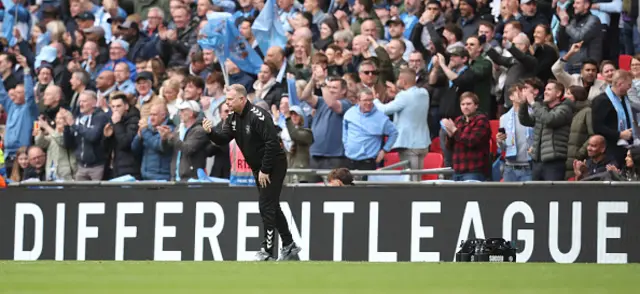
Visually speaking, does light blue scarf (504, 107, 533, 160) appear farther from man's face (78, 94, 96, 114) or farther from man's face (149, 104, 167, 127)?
man's face (78, 94, 96, 114)

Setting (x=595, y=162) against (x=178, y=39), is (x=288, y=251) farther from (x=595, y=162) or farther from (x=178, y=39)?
(x=178, y=39)

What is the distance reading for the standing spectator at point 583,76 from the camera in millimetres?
17938

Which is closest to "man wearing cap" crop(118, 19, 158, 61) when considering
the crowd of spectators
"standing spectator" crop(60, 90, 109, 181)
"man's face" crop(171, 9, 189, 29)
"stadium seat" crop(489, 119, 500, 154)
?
the crowd of spectators

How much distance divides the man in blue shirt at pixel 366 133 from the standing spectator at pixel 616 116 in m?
2.89

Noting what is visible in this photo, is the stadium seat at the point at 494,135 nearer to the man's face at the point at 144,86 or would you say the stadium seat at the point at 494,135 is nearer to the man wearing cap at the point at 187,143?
the man wearing cap at the point at 187,143

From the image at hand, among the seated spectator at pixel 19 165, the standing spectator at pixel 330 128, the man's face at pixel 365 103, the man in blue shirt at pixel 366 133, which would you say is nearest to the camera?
the man's face at pixel 365 103

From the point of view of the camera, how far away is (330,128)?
19125mm

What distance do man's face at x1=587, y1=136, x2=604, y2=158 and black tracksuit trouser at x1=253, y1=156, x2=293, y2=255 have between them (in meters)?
3.94

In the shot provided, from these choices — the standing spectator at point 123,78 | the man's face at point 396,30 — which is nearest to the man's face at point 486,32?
the man's face at point 396,30

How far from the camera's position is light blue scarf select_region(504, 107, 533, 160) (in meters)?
18.1

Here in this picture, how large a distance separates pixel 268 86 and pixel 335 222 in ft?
11.7

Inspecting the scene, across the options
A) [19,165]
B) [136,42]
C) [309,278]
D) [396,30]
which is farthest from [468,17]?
[309,278]

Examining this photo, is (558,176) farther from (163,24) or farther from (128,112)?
(163,24)

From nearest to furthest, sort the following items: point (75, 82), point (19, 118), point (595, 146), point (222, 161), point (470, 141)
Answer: point (595, 146), point (470, 141), point (222, 161), point (19, 118), point (75, 82)
